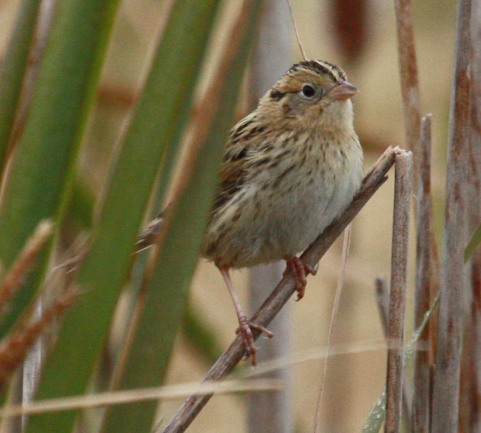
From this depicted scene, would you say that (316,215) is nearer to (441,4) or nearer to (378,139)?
(378,139)

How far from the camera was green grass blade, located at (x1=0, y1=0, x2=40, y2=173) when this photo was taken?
117 cm

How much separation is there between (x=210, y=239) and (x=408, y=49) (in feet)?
2.69

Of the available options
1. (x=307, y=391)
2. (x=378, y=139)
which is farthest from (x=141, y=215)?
(x=307, y=391)

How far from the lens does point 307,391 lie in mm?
4344

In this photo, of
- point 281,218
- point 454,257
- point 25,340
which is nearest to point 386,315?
point 454,257

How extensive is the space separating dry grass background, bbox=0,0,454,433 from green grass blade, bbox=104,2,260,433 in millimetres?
1178

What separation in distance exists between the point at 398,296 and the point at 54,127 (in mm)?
715

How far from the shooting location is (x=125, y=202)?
97cm

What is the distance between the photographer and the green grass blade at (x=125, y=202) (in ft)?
3.10

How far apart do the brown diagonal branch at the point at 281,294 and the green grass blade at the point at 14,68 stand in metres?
0.49

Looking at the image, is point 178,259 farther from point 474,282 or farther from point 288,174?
point 288,174

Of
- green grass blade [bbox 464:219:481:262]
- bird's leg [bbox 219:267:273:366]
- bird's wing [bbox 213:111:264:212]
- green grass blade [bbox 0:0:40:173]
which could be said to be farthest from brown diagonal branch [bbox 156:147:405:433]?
green grass blade [bbox 0:0:40:173]

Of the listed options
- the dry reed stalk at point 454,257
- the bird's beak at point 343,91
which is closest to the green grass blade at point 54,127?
the dry reed stalk at point 454,257

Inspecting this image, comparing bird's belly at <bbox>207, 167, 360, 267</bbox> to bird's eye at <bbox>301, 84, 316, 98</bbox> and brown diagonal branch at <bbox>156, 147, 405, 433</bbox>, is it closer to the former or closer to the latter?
brown diagonal branch at <bbox>156, 147, 405, 433</bbox>
